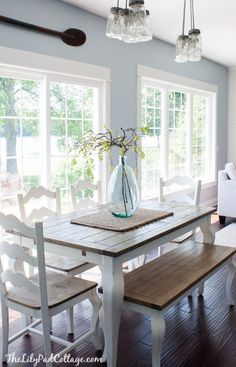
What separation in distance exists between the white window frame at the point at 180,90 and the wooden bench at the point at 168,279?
220 centimetres

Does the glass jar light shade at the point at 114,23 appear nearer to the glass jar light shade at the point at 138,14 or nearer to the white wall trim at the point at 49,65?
the glass jar light shade at the point at 138,14

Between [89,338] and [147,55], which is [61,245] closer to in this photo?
[89,338]

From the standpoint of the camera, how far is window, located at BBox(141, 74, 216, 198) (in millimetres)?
5328

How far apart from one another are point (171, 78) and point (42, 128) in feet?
7.98

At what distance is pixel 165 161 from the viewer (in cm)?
567

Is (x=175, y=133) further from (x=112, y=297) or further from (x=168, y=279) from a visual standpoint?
(x=112, y=297)

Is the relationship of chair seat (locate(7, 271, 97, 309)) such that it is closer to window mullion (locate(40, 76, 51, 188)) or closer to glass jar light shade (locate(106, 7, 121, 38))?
glass jar light shade (locate(106, 7, 121, 38))

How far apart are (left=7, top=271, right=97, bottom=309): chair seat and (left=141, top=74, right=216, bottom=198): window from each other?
296 centimetres

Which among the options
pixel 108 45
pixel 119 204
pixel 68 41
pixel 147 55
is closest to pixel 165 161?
pixel 147 55

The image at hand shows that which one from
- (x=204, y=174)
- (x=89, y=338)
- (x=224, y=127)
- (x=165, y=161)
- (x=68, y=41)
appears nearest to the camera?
(x=89, y=338)

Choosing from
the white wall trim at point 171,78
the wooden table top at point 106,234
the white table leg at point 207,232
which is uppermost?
the white wall trim at point 171,78

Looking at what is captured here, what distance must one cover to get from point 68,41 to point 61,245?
7.71 feet

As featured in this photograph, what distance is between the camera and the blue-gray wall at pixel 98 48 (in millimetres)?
3320

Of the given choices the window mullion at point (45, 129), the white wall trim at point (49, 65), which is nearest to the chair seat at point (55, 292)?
the window mullion at point (45, 129)
